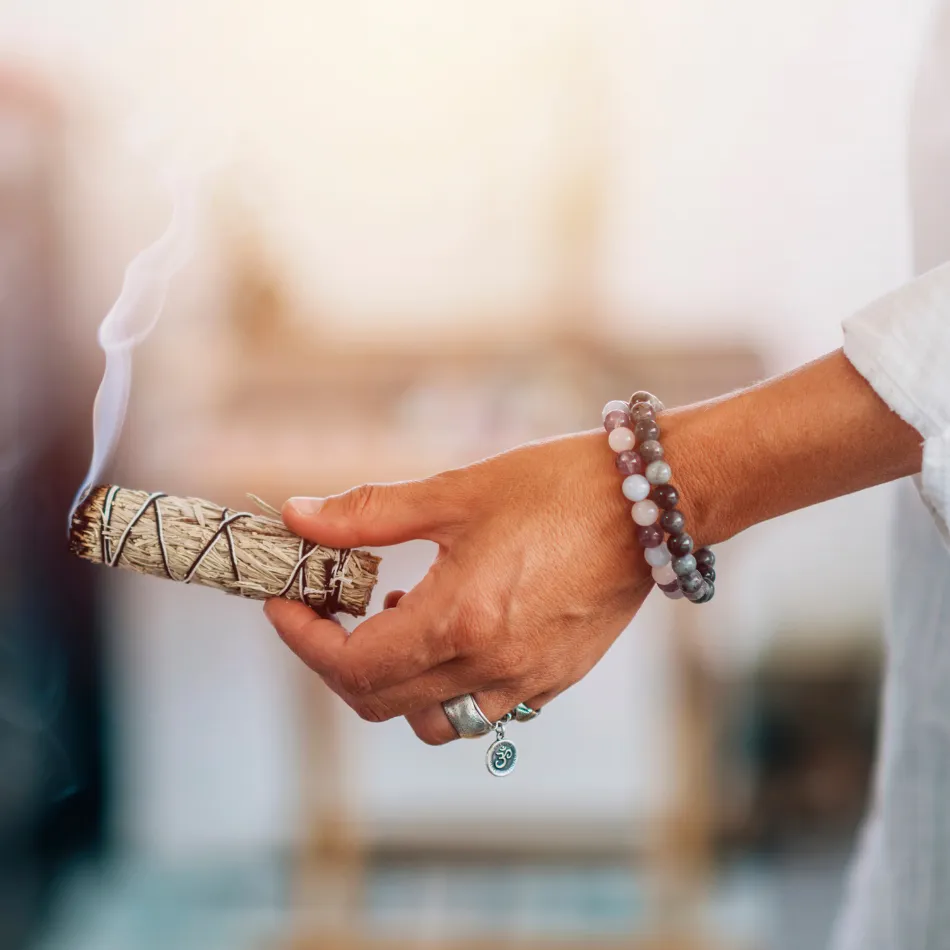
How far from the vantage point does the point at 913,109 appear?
68cm

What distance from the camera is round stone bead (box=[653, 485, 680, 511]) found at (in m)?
0.54

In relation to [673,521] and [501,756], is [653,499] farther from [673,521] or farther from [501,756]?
[501,756]

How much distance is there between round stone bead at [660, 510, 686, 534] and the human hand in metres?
0.02

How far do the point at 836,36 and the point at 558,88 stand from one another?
1.81ft

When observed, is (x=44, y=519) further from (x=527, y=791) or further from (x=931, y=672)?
(x=931, y=672)

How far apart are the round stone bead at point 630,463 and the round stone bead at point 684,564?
2.3 inches

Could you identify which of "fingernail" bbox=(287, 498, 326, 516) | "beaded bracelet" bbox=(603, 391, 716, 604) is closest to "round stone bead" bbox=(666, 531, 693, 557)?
"beaded bracelet" bbox=(603, 391, 716, 604)

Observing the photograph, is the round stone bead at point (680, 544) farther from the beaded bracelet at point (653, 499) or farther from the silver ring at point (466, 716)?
the silver ring at point (466, 716)

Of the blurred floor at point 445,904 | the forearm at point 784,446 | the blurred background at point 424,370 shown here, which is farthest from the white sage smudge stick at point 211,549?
the blurred floor at point 445,904

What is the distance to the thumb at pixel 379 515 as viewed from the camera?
1.92 ft

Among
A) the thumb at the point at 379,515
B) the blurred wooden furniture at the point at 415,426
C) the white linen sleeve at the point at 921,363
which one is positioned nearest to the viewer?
the white linen sleeve at the point at 921,363

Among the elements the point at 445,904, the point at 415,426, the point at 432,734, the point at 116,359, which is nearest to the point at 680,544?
the point at 432,734

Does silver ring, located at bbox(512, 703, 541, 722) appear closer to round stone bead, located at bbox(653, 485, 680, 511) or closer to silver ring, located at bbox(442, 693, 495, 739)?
silver ring, located at bbox(442, 693, 495, 739)

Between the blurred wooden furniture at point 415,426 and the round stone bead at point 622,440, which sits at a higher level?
the blurred wooden furniture at point 415,426
